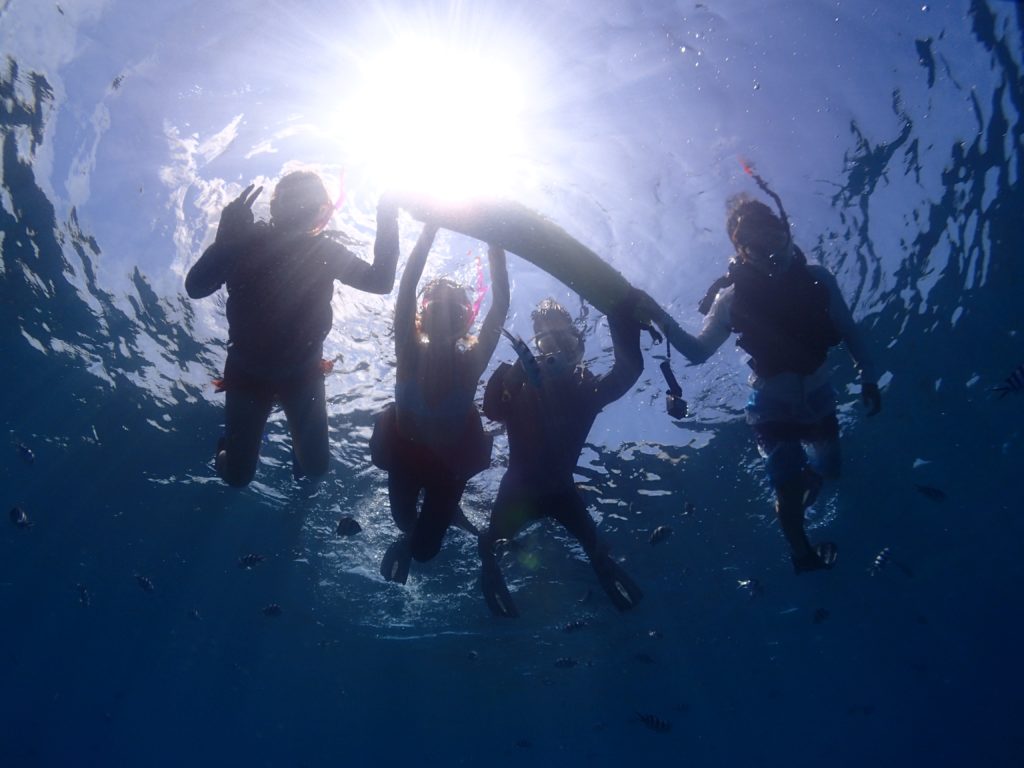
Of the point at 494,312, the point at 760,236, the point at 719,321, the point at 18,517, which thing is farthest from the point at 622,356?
the point at 18,517

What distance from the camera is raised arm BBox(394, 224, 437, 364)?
5.86 meters

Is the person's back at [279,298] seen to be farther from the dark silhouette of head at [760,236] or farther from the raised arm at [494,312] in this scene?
the dark silhouette of head at [760,236]

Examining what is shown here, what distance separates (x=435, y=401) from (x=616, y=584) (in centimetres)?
357

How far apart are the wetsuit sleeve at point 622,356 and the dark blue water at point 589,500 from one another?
3.21 m

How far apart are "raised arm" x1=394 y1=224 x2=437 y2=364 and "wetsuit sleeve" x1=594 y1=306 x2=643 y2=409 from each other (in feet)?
6.97

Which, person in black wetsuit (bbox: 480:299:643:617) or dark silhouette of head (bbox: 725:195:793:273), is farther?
person in black wetsuit (bbox: 480:299:643:617)

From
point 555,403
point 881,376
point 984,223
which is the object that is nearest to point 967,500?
point 881,376

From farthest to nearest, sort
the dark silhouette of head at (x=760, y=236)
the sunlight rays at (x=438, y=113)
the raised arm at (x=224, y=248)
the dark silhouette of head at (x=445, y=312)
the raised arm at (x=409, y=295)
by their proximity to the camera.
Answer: the sunlight rays at (x=438, y=113), the dark silhouette of head at (x=445, y=312), the dark silhouette of head at (x=760, y=236), the raised arm at (x=409, y=295), the raised arm at (x=224, y=248)

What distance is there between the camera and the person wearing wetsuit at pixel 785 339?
621cm

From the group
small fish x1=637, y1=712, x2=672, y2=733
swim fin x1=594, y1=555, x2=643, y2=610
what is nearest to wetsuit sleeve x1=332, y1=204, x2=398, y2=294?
swim fin x1=594, y1=555, x2=643, y2=610

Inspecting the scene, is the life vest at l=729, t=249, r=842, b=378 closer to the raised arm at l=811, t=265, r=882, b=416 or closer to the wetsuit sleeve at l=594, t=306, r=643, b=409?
the raised arm at l=811, t=265, r=882, b=416

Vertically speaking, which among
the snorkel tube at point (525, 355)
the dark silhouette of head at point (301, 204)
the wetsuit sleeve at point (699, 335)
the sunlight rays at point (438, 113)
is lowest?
the snorkel tube at point (525, 355)

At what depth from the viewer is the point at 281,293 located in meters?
6.00

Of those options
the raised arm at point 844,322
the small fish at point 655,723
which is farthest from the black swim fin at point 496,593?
the small fish at point 655,723
